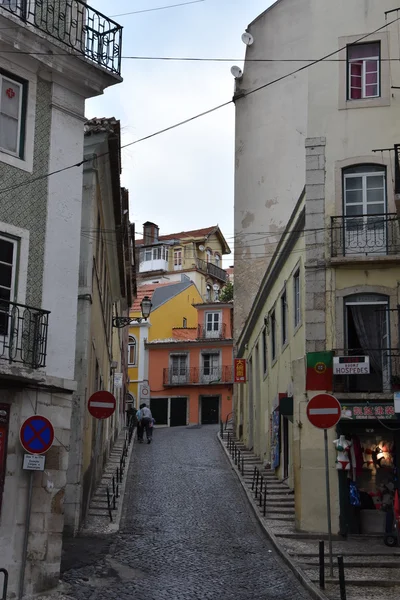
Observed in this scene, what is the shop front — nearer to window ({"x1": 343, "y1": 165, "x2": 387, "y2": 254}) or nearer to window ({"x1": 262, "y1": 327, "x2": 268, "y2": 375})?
window ({"x1": 343, "y1": 165, "x2": 387, "y2": 254})

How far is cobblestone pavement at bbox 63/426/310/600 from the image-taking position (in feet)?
44.2

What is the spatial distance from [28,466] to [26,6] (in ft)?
24.1

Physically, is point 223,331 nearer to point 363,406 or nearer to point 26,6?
point 363,406

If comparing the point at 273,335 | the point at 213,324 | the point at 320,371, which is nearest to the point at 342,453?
the point at 320,371

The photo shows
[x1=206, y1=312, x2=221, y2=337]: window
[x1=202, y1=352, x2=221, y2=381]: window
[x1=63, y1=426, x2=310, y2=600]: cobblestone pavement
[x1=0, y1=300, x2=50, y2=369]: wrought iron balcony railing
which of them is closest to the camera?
[x1=0, y1=300, x2=50, y2=369]: wrought iron balcony railing

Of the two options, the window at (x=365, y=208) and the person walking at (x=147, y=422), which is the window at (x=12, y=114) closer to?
the window at (x=365, y=208)

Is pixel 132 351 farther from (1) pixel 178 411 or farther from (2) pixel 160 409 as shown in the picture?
(1) pixel 178 411

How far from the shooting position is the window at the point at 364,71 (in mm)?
21688

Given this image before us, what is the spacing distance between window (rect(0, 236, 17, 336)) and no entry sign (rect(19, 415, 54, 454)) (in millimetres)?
1511

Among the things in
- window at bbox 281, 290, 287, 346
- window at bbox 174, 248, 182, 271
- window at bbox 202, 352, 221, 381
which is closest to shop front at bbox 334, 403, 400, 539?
window at bbox 281, 290, 287, 346

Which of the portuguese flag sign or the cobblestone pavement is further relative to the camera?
the portuguese flag sign

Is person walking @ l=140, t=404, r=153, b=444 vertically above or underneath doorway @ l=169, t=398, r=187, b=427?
underneath

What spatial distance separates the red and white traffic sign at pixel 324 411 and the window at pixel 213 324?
153 feet

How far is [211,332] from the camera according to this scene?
202 feet
